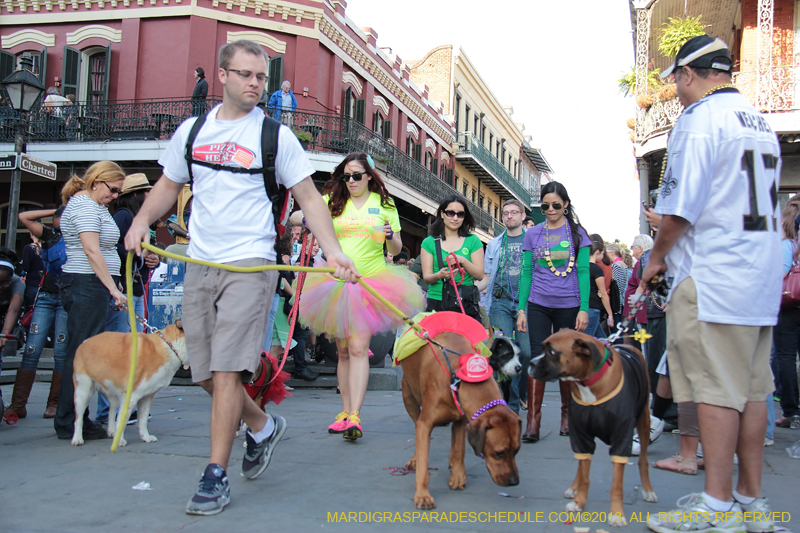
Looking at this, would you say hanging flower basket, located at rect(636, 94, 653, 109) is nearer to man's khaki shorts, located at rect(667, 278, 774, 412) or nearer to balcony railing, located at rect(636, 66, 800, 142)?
balcony railing, located at rect(636, 66, 800, 142)

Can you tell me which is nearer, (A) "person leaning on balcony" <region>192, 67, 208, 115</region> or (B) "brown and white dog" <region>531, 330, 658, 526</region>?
(B) "brown and white dog" <region>531, 330, 658, 526</region>

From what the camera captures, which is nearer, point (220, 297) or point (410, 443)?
point (220, 297)

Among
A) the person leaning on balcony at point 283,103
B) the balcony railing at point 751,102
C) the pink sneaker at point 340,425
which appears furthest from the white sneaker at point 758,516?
the person leaning on balcony at point 283,103

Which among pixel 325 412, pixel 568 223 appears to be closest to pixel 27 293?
pixel 325 412

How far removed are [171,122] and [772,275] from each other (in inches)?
681

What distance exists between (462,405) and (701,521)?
46.5 inches

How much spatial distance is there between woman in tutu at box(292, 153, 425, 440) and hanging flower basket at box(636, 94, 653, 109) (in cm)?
1186

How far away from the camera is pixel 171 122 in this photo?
17.5 m

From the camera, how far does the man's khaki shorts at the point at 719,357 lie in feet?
8.98

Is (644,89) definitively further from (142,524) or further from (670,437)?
(142,524)

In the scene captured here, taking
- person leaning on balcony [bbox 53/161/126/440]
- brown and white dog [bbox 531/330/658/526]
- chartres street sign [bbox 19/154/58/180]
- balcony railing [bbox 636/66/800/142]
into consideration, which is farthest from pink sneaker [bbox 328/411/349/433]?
balcony railing [bbox 636/66/800/142]

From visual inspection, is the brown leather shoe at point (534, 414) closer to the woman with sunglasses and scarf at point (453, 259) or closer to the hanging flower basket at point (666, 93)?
the woman with sunglasses and scarf at point (453, 259)

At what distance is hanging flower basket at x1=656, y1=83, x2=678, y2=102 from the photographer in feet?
47.0

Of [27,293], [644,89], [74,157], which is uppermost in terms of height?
[644,89]
